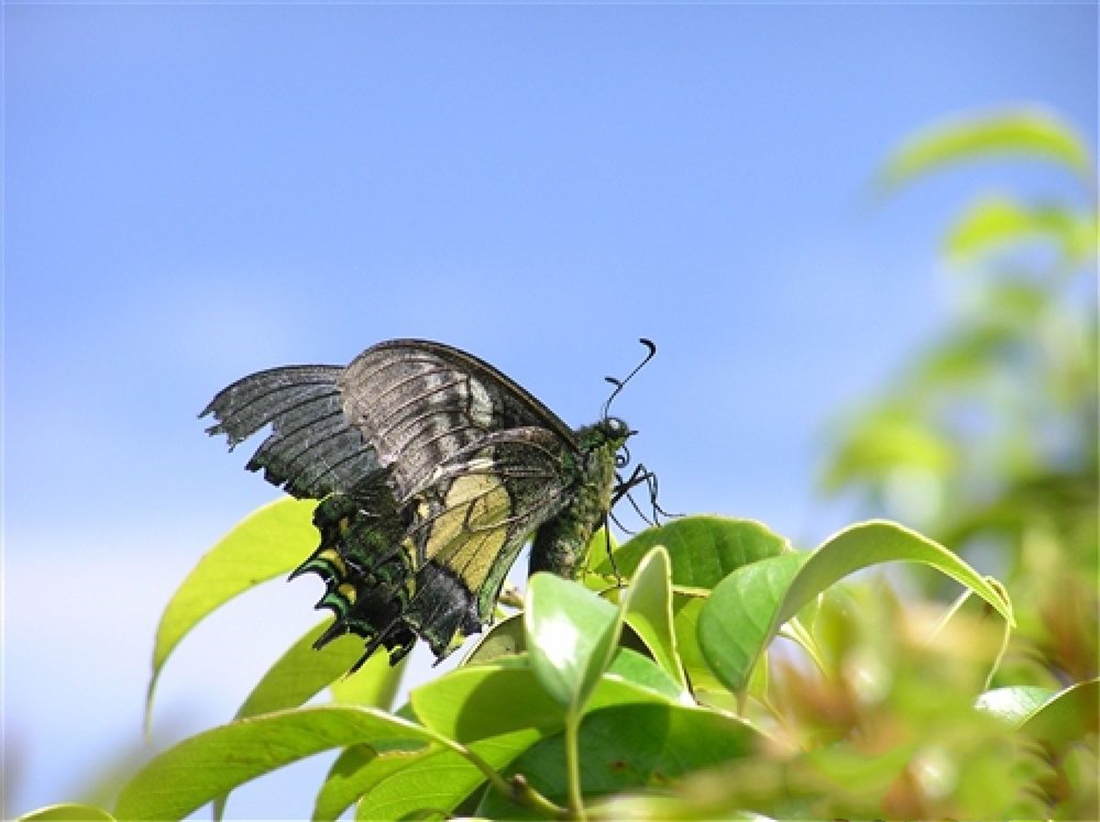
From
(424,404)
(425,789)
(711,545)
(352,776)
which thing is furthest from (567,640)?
(424,404)

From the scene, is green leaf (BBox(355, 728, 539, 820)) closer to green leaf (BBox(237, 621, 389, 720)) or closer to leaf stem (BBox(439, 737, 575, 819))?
leaf stem (BBox(439, 737, 575, 819))

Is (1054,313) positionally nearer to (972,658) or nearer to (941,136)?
(941,136)

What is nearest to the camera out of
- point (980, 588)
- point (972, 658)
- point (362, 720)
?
point (972, 658)

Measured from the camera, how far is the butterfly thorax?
2.20 m

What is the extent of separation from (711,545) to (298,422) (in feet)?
2.64

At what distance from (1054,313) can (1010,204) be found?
40cm

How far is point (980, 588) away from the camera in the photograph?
138 cm

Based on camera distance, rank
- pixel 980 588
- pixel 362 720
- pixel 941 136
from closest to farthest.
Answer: pixel 362 720 → pixel 980 588 → pixel 941 136

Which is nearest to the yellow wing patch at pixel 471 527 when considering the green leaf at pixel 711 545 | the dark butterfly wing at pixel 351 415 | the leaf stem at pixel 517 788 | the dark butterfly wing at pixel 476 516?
the dark butterfly wing at pixel 476 516

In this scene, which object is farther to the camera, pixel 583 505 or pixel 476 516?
pixel 476 516

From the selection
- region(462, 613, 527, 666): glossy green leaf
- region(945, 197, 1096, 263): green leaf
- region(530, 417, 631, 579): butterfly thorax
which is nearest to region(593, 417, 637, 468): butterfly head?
region(530, 417, 631, 579): butterfly thorax

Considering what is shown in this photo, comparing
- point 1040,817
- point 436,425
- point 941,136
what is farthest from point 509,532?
point 941,136

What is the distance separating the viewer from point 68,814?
4.11 ft

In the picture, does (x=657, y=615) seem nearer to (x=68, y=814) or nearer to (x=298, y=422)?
(x=68, y=814)
